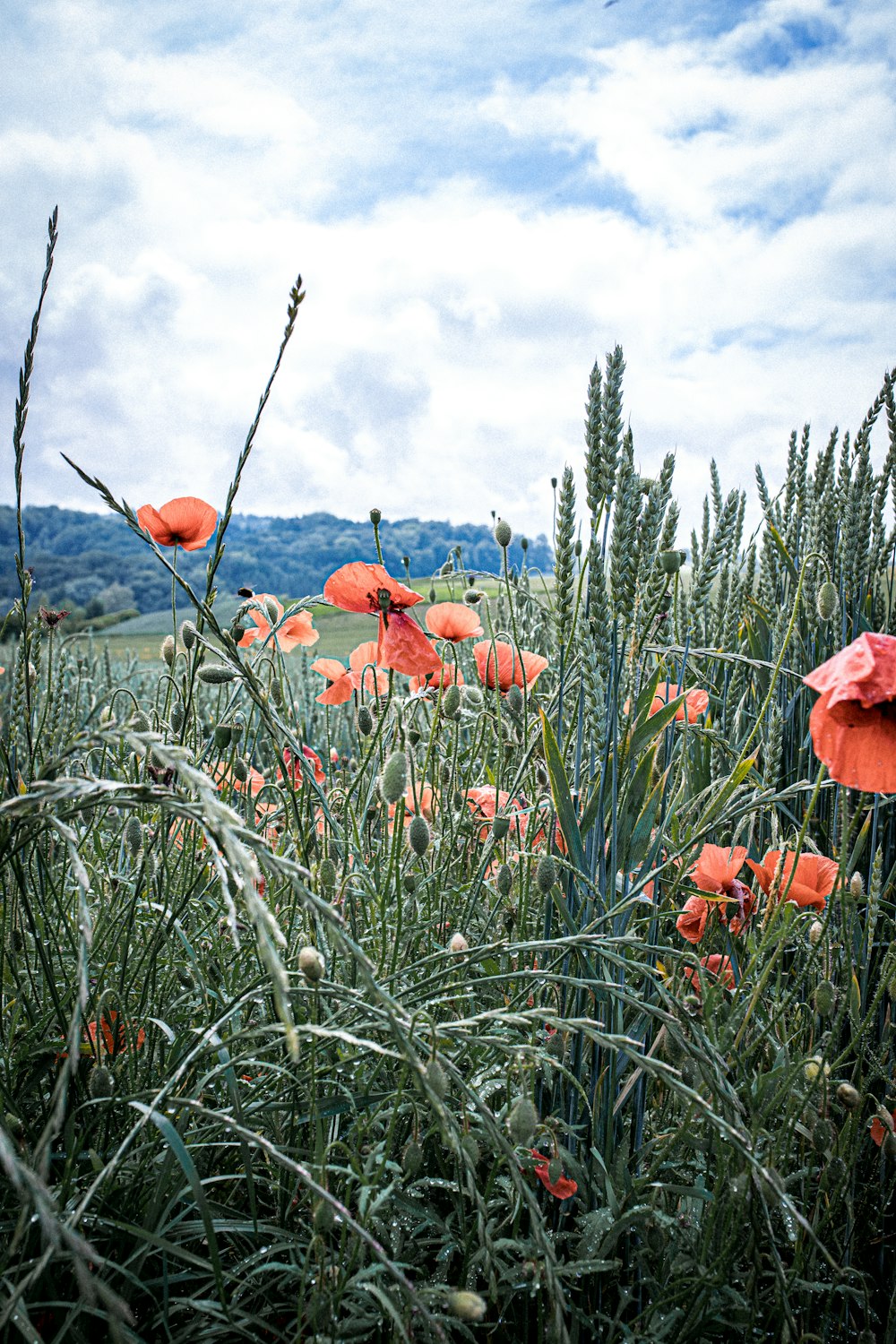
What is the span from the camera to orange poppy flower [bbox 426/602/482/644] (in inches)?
79.0

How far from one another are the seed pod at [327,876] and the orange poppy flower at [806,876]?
74 centimetres

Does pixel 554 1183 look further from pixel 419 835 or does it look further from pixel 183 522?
pixel 183 522

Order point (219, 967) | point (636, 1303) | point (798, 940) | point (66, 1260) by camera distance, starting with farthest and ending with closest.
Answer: point (798, 940) → point (219, 967) → point (636, 1303) → point (66, 1260)

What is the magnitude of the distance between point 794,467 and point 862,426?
0.44m

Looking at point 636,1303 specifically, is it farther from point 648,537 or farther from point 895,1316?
point 648,537

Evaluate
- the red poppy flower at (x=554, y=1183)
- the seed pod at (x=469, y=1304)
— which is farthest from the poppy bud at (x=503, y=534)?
the seed pod at (x=469, y=1304)

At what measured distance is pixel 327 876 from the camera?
1.24 meters

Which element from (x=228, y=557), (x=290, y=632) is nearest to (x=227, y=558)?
(x=228, y=557)

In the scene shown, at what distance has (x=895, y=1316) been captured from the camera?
3.52ft

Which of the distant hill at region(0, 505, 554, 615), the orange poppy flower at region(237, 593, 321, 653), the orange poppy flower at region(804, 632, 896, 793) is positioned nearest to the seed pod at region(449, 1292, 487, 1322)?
the orange poppy flower at region(804, 632, 896, 793)

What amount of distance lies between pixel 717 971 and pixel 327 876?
2.70 ft

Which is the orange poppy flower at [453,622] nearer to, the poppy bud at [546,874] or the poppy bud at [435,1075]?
the poppy bud at [546,874]

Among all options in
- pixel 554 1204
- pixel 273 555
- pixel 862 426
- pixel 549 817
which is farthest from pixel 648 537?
pixel 273 555

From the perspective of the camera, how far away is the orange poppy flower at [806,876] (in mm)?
1509
